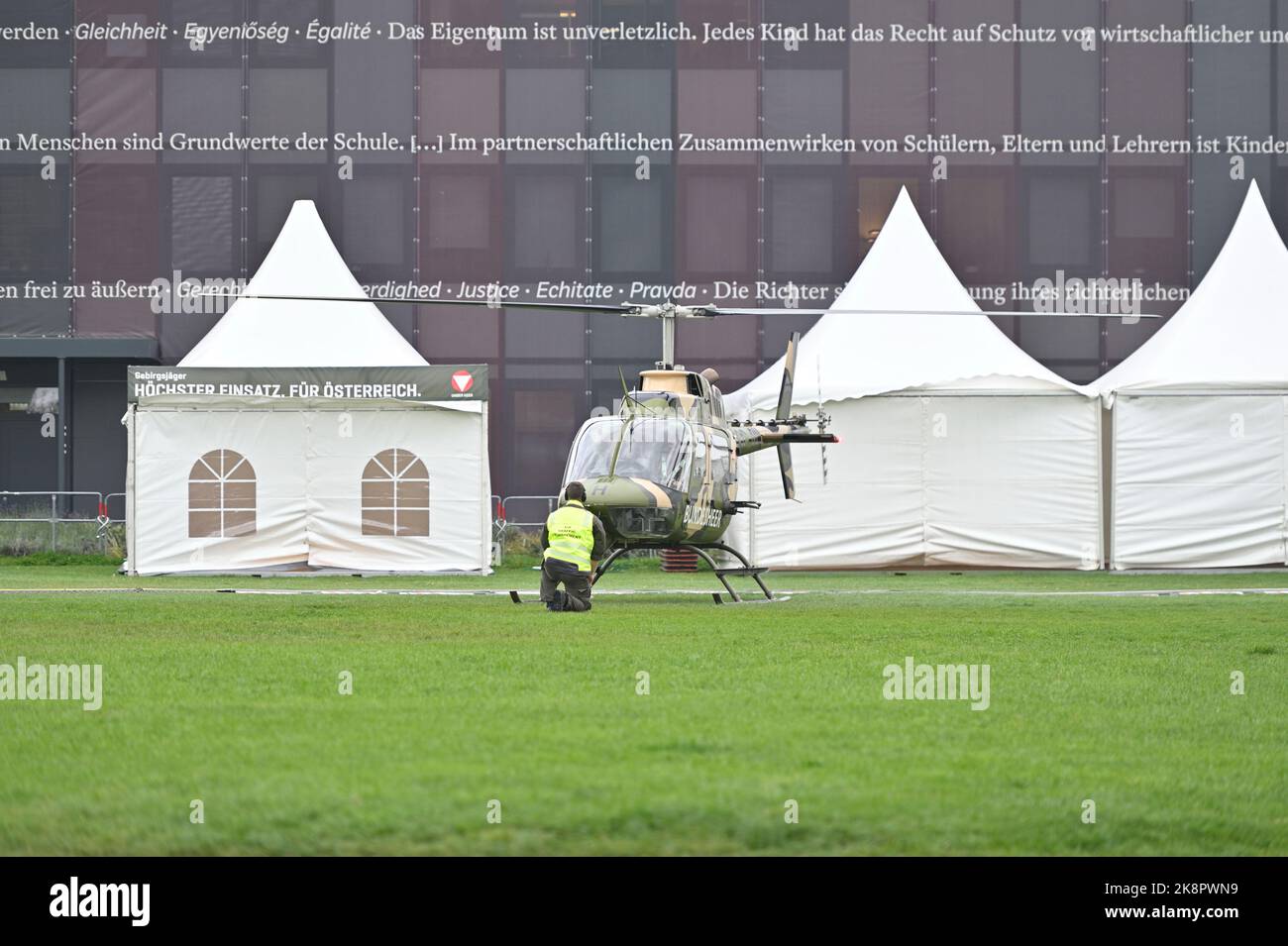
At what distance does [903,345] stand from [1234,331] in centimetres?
585

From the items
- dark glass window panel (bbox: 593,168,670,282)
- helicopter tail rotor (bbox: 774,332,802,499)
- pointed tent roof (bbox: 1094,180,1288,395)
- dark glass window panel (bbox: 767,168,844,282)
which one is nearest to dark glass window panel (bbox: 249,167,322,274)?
dark glass window panel (bbox: 593,168,670,282)

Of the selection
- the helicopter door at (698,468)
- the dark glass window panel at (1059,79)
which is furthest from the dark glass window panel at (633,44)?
the helicopter door at (698,468)

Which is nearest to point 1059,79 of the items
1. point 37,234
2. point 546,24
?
point 546,24

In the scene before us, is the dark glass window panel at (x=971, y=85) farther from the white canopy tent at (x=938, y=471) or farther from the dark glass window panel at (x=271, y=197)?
the dark glass window panel at (x=271, y=197)

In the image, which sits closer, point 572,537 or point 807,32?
point 572,537

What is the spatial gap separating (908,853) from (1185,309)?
28.2 meters

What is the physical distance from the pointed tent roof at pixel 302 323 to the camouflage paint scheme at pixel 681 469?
10077mm

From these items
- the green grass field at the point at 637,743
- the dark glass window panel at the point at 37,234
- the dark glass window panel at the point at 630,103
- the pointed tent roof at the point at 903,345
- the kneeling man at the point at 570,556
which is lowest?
the green grass field at the point at 637,743

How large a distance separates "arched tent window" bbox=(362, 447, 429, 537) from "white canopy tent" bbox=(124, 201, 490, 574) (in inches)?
0.7

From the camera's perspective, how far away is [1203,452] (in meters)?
31.5

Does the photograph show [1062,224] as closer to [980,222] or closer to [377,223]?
[980,222]

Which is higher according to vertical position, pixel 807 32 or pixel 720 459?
pixel 807 32

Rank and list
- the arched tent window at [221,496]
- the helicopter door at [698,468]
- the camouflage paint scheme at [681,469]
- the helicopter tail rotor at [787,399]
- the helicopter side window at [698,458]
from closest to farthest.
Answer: the camouflage paint scheme at [681,469]
the helicopter door at [698,468]
the helicopter side window at [698,458]
the helicopter tail rotor at [787,399]
the arched tent window at [221,496]

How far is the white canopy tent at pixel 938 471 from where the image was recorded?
31875mm
